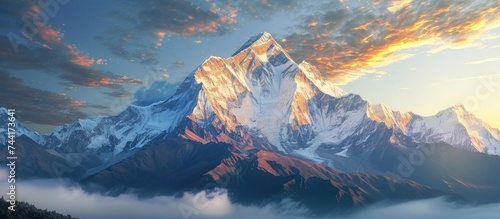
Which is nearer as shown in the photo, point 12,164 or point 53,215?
point 12,164

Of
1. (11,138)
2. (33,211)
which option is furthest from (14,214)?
(11,138)

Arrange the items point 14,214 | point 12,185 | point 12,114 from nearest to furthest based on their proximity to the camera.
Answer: point 12,185 < point 12,114 < point 14,214

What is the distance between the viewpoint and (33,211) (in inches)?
5719

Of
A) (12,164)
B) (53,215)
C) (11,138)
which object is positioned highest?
(11,138)

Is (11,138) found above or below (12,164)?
above

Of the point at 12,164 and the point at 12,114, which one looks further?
the point at 12,114

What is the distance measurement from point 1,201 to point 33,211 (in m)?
10.5

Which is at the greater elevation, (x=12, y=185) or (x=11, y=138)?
(x=11, y=138)

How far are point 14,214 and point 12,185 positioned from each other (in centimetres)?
3473

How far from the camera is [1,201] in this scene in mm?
141250

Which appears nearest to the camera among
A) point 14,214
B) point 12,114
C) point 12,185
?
point 12,185

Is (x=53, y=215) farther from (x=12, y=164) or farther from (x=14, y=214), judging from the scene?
(x=12, y=164)

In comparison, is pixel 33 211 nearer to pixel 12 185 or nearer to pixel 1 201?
pixel 1 201

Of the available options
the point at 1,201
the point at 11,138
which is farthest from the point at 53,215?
the point at 11,138
